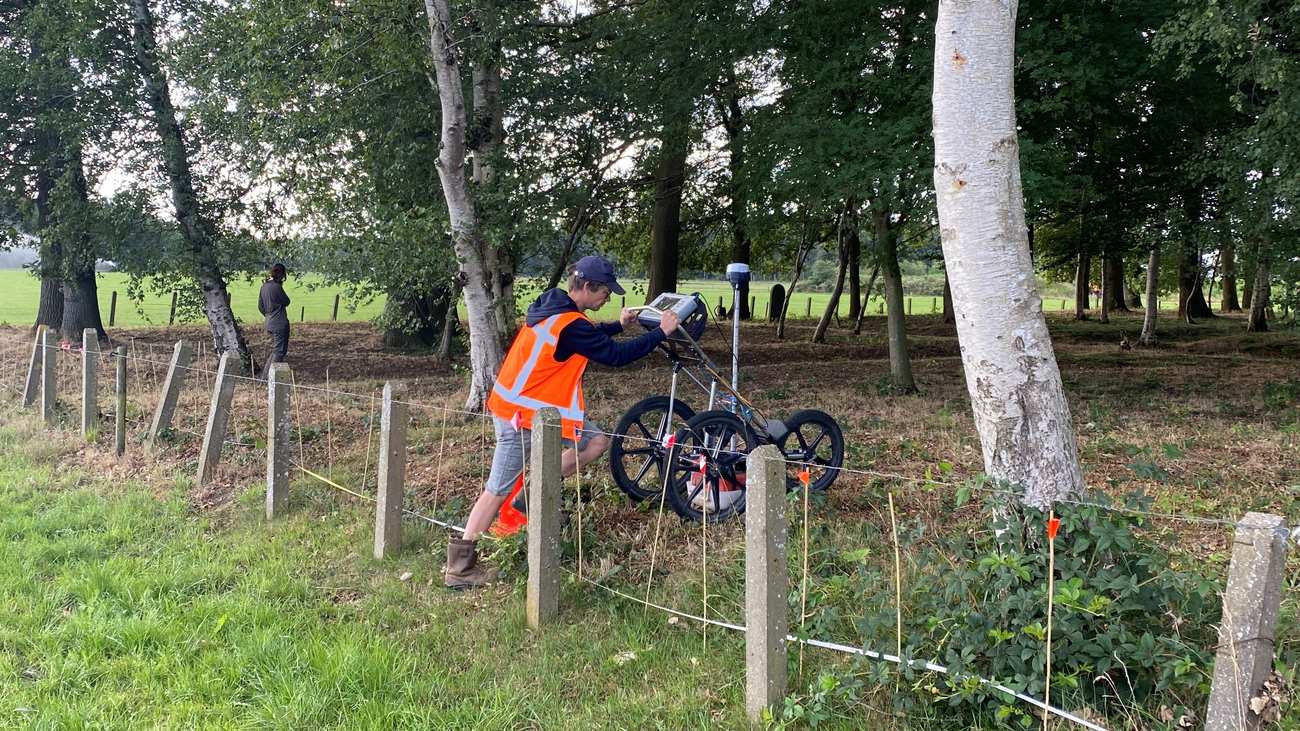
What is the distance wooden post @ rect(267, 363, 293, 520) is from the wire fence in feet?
1.23

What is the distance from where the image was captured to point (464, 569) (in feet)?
14.5

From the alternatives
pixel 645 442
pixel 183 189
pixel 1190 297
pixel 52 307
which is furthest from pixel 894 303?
pixel 1190 297

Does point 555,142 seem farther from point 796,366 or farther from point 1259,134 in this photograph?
point 1259,134

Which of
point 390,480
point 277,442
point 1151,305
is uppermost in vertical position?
point 1151,305

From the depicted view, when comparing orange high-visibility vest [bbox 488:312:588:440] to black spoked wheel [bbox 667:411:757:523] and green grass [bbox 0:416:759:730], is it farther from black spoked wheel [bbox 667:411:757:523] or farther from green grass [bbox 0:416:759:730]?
green grass [bbox 0:416:759:730]

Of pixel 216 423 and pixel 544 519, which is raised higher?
pixel 216 423

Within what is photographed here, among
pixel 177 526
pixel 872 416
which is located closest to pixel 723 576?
pixel 177 526

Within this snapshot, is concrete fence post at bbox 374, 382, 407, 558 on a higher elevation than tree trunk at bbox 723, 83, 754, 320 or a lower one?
lower

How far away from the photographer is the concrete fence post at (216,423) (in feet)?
21.3

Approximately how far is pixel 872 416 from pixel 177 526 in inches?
249

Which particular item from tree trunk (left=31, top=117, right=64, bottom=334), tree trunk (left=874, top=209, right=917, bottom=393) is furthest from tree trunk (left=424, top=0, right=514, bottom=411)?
tree trunk (left=31, top=117, right=64, bottom=334)

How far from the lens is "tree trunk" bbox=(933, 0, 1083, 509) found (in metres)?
3.46

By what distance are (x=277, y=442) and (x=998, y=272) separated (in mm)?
4796

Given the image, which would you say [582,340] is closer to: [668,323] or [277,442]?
[668,323]
